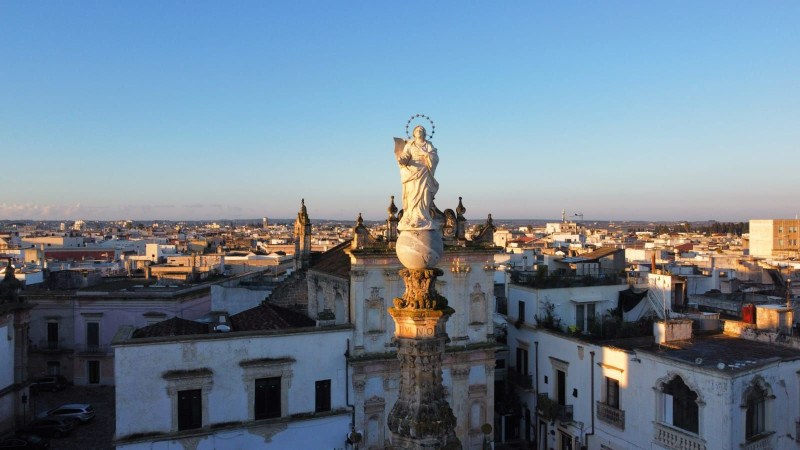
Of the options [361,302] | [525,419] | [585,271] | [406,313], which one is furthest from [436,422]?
[585,271]

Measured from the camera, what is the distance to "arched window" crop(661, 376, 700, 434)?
60.1ft

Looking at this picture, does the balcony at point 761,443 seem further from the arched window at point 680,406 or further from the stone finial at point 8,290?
the stone finial at point 8,290

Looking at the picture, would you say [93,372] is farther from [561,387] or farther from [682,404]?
[682,404]

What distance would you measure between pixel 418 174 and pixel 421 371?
3.27m

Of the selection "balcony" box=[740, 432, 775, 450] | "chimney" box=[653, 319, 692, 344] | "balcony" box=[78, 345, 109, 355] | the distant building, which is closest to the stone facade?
"chimney" box=[653, 319, 692, 344]

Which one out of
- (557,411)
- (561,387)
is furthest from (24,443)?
(561,387)

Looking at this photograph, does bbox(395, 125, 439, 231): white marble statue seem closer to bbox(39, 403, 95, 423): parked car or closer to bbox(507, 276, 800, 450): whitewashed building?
bbox(507, 276, 800, 450): whitewashed building

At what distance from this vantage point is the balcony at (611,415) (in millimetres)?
20953

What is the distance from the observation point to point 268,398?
21.6 metres

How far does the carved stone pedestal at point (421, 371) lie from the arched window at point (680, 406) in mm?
12630

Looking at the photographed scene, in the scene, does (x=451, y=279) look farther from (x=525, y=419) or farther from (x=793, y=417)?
(x=793, y=417)

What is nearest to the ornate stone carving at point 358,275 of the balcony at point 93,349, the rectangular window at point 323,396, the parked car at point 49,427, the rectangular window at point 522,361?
the rectangular window at point 323,396

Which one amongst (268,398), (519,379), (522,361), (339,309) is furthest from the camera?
(522,361)

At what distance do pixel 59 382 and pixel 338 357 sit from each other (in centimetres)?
2063
